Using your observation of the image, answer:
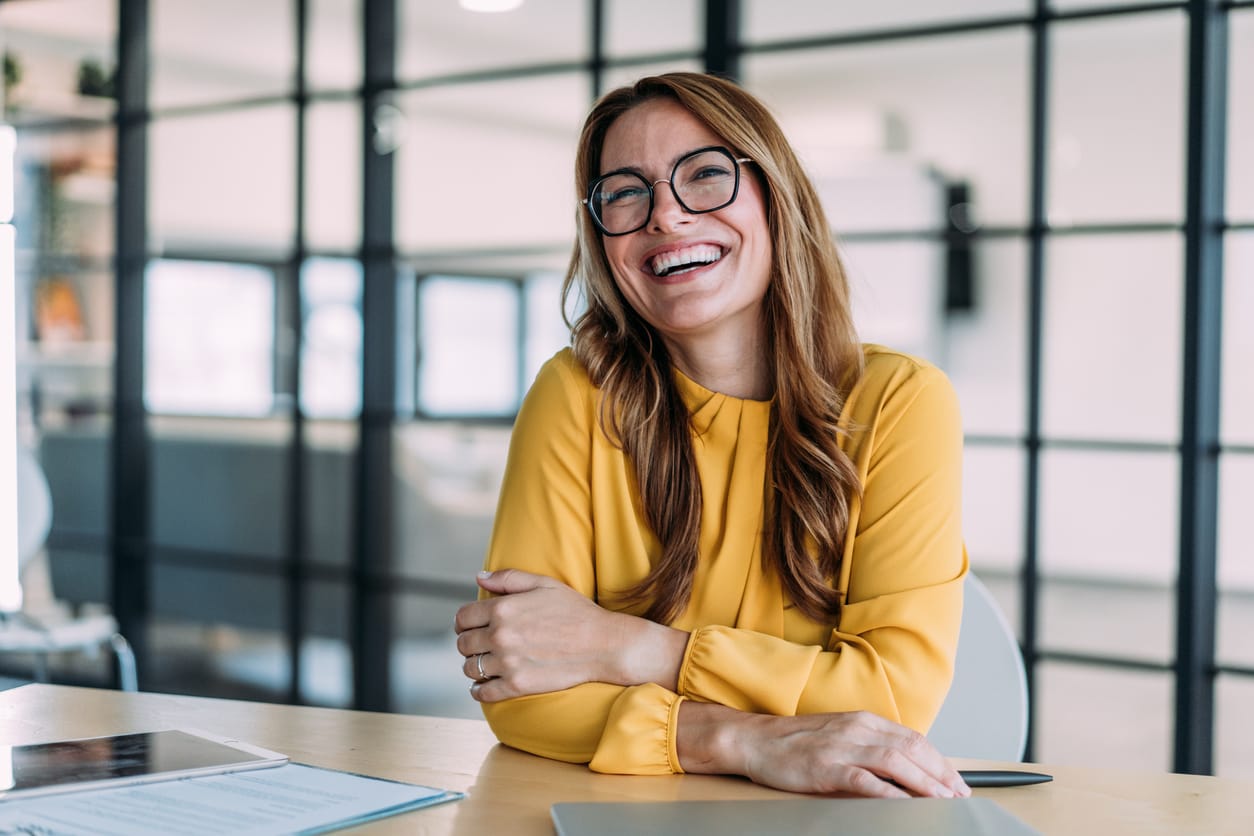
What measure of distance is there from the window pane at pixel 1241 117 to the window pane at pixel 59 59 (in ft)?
10.8

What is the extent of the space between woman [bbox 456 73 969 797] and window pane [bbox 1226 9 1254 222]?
1504 millimetres

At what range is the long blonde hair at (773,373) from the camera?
136cm

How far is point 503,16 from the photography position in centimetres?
339

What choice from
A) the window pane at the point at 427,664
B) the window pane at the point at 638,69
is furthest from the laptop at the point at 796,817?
the window pane at the point at 427,664

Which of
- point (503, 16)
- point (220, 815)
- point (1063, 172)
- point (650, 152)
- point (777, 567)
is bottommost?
point (220, 815)

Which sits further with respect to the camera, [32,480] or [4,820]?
[32,480]

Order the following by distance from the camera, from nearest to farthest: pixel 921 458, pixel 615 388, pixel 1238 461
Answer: pixel 921 458
pixel 615 388
pixel 1238 461

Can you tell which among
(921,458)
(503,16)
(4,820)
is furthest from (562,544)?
(503,16)

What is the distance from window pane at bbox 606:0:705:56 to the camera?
310 cm

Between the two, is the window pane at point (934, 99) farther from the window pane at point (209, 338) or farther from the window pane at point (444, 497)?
the window pane at point (209, 338)

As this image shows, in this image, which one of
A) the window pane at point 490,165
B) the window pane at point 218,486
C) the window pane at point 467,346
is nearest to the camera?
the window pane at point 490,165

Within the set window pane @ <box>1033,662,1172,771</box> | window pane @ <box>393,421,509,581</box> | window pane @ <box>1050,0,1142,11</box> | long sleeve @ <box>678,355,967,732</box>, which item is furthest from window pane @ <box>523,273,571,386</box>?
long sleeve @ <box>678,355,967,732</box>

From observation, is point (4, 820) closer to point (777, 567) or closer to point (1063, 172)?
point (777, 567)

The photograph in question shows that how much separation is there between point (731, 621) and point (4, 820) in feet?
2.51
